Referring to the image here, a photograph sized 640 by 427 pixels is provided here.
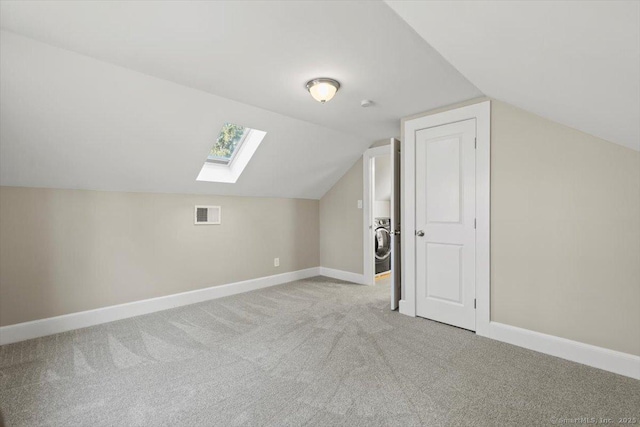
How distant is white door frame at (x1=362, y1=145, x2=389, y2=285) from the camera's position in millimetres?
4504

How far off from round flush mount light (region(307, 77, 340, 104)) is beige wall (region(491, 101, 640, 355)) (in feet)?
4.73

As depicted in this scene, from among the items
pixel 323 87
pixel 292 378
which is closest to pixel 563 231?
pixel 323 87

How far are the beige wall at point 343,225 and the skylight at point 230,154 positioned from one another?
176 centimetres

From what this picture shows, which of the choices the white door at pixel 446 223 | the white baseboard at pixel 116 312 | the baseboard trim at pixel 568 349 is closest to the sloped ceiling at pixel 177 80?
the white door at pixel 446 223

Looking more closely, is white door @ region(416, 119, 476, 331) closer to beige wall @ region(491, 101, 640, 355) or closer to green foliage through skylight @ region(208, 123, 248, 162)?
beige wall @ region(491, 101, 640, 355)

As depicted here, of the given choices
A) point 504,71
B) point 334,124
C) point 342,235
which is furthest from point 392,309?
point 504,71

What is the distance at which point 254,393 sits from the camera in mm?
1812

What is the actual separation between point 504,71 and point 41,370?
11.9 feet

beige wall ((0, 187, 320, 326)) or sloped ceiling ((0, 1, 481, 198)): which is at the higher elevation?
sloped ceiling ((0, 1, 481, 198))

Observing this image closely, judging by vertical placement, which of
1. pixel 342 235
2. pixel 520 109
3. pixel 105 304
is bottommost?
pixel 105 304

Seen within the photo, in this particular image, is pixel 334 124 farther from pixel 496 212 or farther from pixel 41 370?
pixel 41 370

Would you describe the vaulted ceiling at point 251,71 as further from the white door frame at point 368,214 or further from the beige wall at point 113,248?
the white door frame at point 368,214

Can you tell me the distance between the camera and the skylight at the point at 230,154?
3.59 meters

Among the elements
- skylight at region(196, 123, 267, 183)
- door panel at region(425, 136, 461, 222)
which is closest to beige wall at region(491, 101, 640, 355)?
door panel at region(425, 136, 461, 222)
